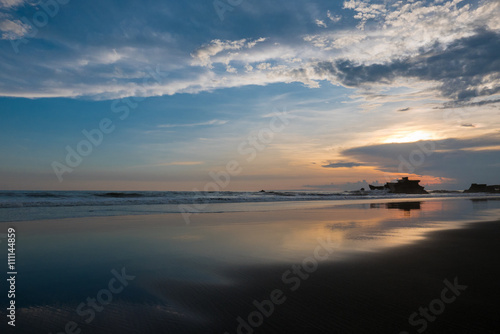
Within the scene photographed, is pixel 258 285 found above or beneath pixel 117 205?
beneath

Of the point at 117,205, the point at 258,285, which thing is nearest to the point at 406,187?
the point at 117,205

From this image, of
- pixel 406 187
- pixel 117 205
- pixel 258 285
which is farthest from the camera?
pixel 406 187

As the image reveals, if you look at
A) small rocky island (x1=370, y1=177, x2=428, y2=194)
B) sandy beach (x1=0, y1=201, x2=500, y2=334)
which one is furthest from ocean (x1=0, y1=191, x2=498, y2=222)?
small rocky island (x1=370, y1=177, x2=428, y2=194)

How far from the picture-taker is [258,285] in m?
4.45

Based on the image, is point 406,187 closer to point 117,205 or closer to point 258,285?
point 117,205

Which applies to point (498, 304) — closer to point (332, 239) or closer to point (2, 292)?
point (332, 239)

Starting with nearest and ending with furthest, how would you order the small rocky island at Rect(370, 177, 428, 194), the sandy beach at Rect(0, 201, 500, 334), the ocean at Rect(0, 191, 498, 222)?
1. the sandy beach at Rect(0, 201, 500, 334)
2. the ocean at Rect(0, 191, 498, 222)
3. the small rocky island at Rect(370, 177, 428, 194)

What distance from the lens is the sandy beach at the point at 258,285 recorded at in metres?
3.21

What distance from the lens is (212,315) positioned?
342 cm

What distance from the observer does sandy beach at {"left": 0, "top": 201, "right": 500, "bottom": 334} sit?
3213 millimetres

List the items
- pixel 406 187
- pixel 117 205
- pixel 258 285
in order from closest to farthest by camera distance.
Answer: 1. pixel 258 285
2. pixel 117 205
3. pixel 406 187

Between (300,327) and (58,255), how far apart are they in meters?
5.73

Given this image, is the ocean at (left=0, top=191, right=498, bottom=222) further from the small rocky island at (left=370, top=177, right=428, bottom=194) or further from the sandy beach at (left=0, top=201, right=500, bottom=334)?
the small rocky island at (left=370, top=177, right=428, bottom=194)

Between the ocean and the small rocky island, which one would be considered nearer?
the ocean
